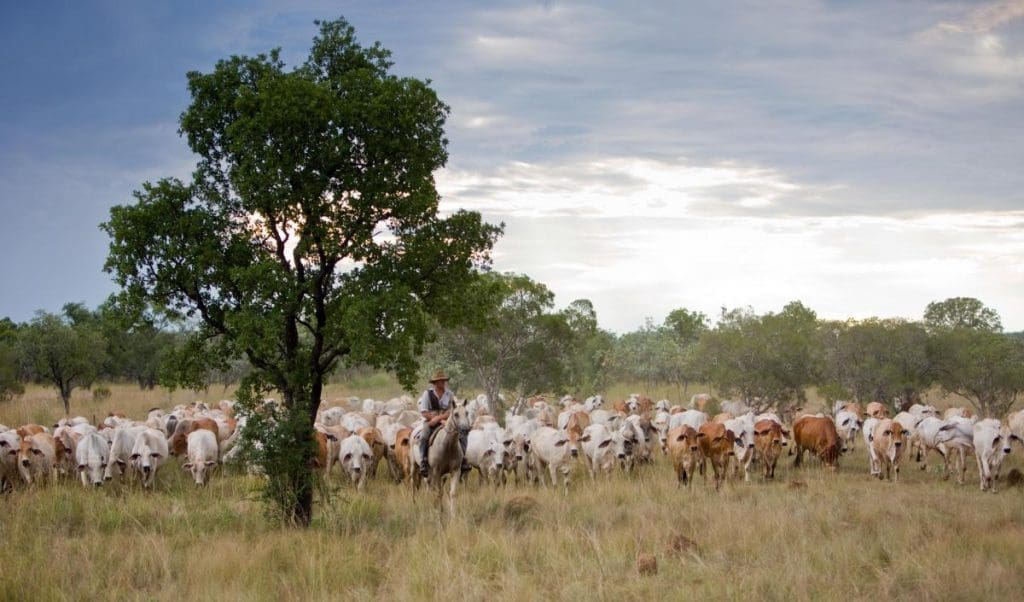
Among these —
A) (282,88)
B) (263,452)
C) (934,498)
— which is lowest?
(934,498)

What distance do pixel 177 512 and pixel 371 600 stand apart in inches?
289

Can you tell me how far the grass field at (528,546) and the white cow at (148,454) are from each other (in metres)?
1.27

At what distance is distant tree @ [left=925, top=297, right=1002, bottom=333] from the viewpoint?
4497 centimetres

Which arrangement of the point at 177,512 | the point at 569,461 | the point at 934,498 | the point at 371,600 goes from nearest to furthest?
1. the point at 371,600
2. the point at 177,512
3. the point at 934,498
4. the point at 569,461

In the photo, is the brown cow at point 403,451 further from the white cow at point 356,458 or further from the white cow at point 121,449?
the white cow at point 121,449

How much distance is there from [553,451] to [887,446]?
8.89 meters

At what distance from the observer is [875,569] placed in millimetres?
10977

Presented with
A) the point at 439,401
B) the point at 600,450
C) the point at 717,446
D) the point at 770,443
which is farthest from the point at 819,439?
the point at 439,401

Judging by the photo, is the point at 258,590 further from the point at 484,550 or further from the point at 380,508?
the point at 380,508

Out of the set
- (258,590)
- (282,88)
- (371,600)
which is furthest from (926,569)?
(282,88)

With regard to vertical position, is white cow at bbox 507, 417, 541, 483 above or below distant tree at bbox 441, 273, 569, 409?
below

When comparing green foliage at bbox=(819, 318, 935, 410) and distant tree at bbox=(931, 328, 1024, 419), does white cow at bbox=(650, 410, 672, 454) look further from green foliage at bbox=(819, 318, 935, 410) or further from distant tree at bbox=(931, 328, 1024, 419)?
distant tree at bbox=(931, 328, 1024, 419)

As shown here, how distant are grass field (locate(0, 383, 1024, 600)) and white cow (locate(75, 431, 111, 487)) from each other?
0.78 m

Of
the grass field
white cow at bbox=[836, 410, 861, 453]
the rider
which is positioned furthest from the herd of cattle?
white cow at bbox=[836, 410, 861, 453]
